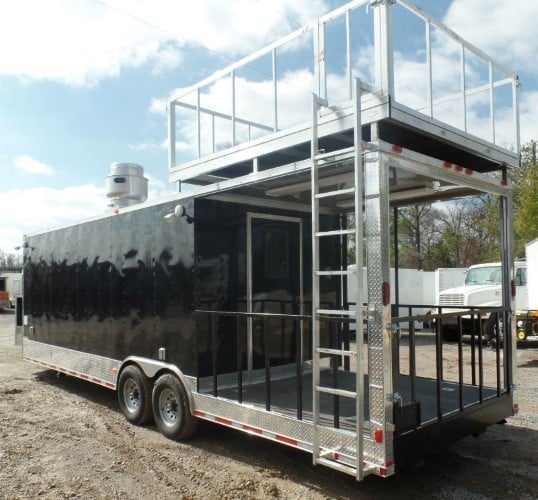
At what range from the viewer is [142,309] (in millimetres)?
6387

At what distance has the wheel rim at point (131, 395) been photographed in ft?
21.3

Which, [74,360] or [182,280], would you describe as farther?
[74,360]

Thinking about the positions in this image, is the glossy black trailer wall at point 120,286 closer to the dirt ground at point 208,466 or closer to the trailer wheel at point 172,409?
the trailer wheel at point 172,409

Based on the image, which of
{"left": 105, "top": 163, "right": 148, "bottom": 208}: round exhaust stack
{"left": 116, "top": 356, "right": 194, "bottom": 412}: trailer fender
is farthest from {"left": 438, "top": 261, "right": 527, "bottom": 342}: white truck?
{"left": 116, "top": 356, "right": 194, "bottom": 412}: trailer fender

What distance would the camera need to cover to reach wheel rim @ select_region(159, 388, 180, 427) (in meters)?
5.88

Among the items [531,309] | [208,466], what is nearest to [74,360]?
[208,466]

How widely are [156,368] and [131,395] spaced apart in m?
0.85

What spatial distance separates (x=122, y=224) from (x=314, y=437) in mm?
3951

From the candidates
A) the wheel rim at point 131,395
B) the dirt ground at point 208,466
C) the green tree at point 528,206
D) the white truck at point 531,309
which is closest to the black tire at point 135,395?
the wheel rim at point 131,395

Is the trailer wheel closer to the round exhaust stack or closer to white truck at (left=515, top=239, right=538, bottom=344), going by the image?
the round exhaust stack

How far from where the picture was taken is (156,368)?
6.03 m

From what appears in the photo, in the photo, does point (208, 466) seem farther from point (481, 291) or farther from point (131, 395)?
point (481, 291)

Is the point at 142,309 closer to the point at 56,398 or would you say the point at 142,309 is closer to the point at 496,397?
the point at 56,398

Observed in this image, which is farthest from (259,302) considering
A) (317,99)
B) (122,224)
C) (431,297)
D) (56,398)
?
(431,297)
